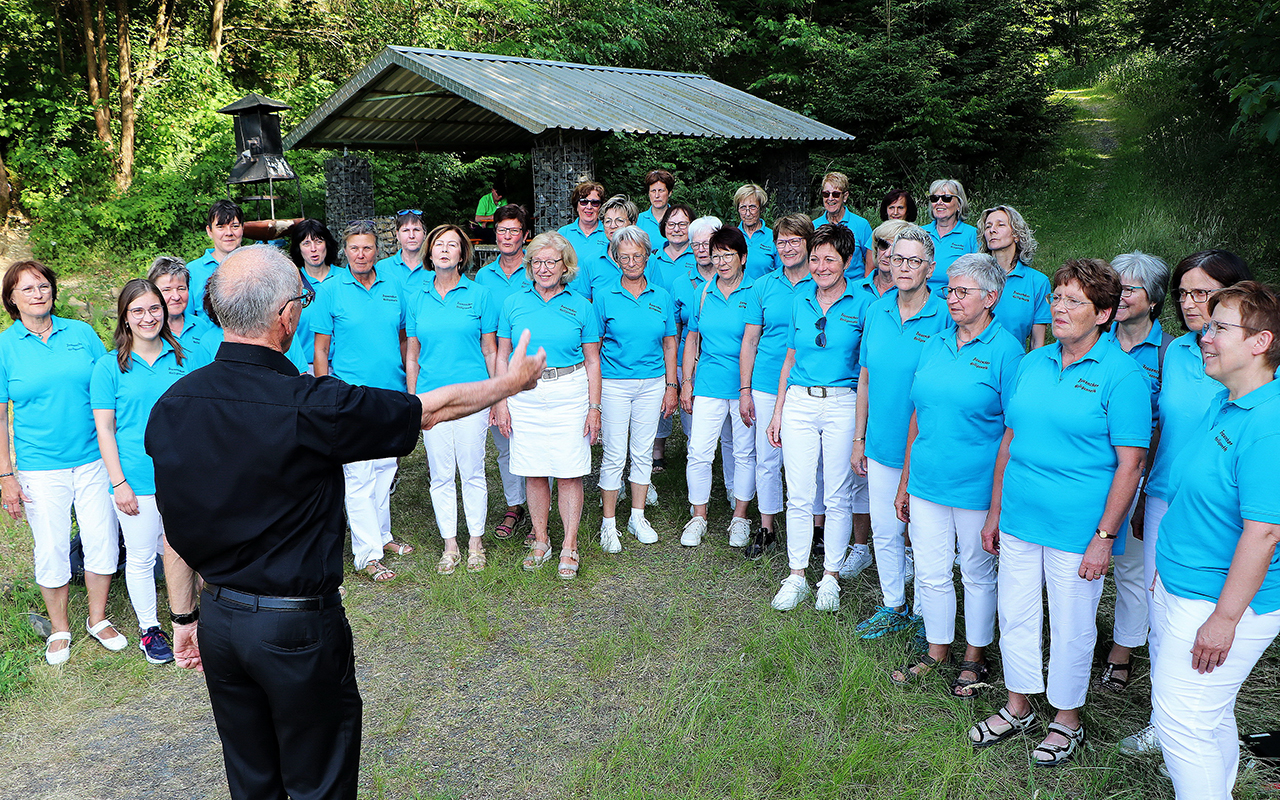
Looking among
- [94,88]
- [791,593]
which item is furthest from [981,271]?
[94,88]

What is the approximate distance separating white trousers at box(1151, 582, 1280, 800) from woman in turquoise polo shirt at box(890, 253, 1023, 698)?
1014 millimetres

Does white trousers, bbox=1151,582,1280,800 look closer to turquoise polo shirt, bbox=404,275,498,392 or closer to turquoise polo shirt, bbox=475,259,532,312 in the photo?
turquoise polo shirt, bbox=404,275,498,392

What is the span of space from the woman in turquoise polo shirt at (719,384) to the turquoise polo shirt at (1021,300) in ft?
4.99

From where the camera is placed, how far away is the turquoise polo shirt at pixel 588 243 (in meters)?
6.50

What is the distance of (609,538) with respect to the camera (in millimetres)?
5762

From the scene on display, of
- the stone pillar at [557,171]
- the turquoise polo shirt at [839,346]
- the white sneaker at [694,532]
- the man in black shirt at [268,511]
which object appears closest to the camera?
the man in black shirt at [268,511]

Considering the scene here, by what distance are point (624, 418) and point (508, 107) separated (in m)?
4.74

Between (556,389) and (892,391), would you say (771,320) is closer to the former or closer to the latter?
(892,391)

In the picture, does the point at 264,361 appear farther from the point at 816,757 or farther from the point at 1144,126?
the point at 1144,126

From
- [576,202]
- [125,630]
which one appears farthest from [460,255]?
[125,630]

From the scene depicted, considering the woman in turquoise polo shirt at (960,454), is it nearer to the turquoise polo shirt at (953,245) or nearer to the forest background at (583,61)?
the turquoise polo shirt at (953,245)

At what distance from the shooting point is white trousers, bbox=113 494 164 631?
174 inches

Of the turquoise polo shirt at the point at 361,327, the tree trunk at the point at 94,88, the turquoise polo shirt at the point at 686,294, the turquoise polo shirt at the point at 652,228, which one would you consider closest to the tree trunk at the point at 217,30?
the tree trunk at the point at 94,88

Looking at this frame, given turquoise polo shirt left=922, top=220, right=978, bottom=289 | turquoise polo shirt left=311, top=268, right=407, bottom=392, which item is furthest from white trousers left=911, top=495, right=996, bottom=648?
turquoise polo shirt left=311, top=268, right=407, bottom=392
